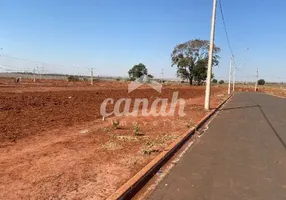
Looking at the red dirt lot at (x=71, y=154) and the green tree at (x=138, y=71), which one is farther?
the green tree at (x=138, y=71)

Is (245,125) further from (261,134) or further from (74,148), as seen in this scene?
(74,148)

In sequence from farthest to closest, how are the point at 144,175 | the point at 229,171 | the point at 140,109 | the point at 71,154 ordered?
1. the point at 140,109
2. the point at 71,154
3. the point at 229,171
4. the point at 144,175

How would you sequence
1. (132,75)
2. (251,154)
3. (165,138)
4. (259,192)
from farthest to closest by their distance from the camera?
(132,75), (165,138), (251,154), (259,192)

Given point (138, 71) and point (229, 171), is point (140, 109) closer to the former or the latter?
point (229, 171)

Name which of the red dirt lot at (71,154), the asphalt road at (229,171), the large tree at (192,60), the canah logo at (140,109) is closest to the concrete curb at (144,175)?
the red dirt lot at (71,154)

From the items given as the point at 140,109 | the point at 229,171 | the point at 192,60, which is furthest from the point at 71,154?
the point at 192,60

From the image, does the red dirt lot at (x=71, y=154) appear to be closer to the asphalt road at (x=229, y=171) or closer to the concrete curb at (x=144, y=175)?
the concrete curb at (x=144, y=175)

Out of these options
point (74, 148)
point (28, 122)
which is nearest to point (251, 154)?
point (74, 148)

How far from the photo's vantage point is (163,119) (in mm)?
13414

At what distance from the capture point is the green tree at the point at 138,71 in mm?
115250

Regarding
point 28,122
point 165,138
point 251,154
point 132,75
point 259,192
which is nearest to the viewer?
point 259,192

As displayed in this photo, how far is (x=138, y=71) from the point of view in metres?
116

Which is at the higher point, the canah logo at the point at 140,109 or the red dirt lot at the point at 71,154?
the red dirt lot at the point at 71,154

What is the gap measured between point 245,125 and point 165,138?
571cm
